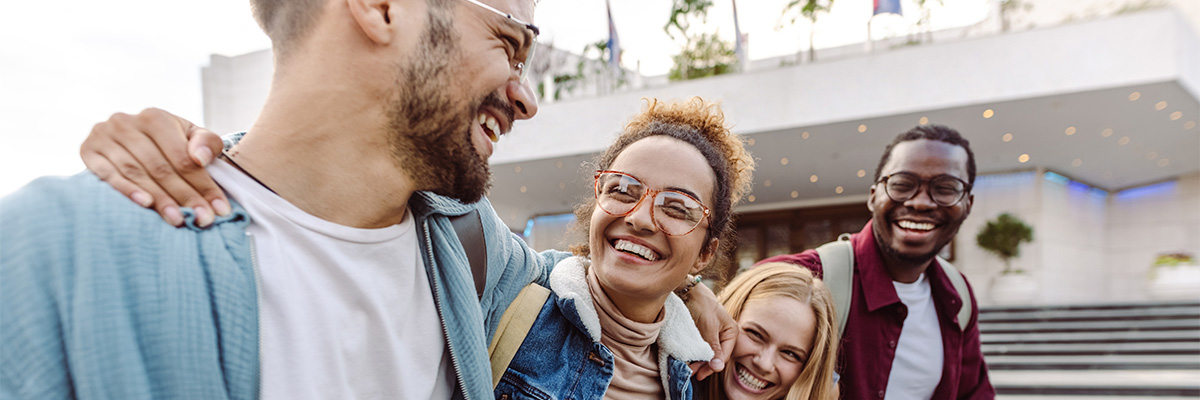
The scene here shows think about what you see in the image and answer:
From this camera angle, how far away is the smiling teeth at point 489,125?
3.90ft

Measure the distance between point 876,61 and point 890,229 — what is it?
9089 millimetres

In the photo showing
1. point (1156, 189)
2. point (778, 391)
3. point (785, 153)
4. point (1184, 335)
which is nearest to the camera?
point (778, 391)

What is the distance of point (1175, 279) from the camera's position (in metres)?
12.2

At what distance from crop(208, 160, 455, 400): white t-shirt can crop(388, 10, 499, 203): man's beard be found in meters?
0.14

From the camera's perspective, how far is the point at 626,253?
5.06ft

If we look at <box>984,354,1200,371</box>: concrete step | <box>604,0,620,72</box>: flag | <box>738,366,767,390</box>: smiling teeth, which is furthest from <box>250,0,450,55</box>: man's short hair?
<box>604,0,620,72</box>: flag

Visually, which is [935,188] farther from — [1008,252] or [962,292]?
[1008,252]

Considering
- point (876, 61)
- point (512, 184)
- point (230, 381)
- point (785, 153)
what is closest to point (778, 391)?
point (230, 381)

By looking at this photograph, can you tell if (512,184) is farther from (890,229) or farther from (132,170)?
(132,170)

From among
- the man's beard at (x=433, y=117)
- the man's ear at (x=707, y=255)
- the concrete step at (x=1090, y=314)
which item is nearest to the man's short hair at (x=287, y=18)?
the man's beard at (x=433, y=117)

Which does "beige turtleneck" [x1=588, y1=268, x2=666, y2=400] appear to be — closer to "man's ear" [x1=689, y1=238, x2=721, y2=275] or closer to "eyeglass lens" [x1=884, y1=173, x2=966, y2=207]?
"man's ear" [x1=689, y1=238, x2=721, y2=275]

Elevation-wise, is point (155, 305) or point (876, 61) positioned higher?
point (876, 61)

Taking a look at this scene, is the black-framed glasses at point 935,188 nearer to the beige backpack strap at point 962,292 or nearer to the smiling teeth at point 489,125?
the beige backpack strap at point 962,292

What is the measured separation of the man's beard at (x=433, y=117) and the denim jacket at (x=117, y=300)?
10.1 inches
